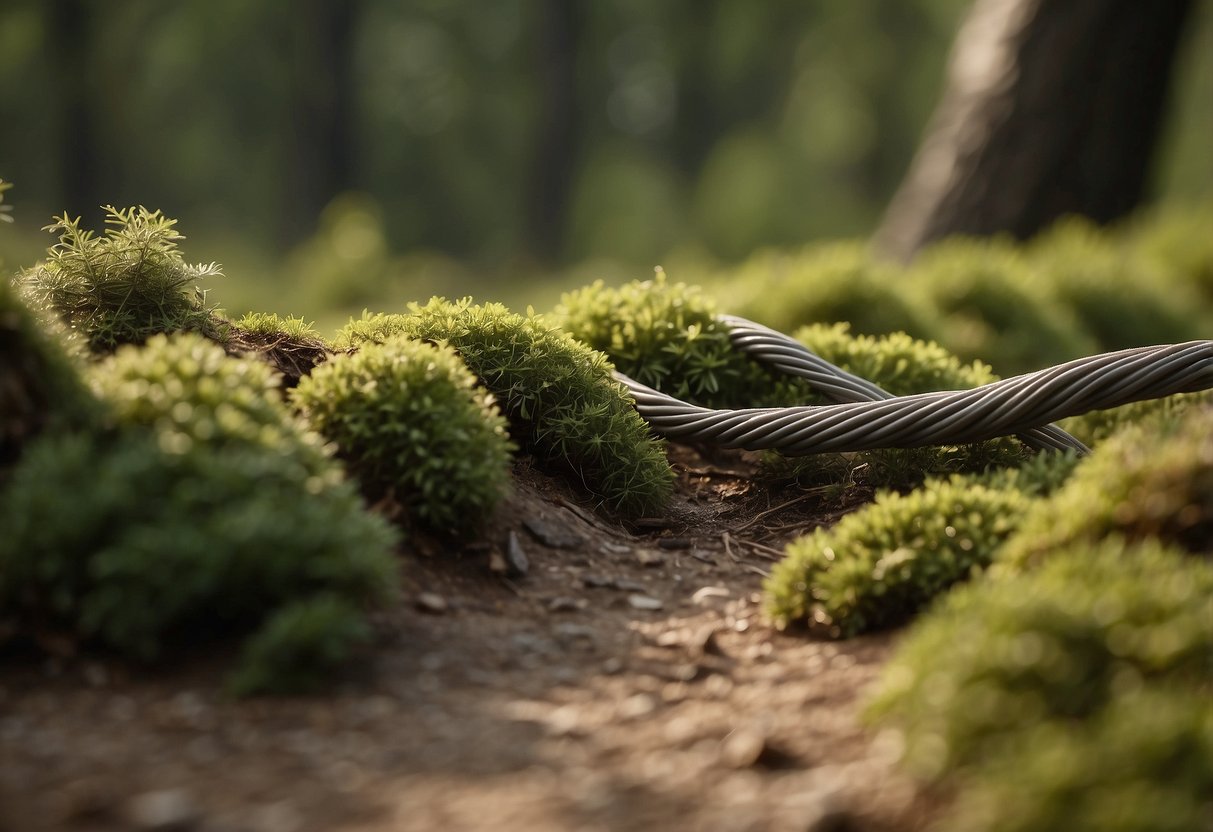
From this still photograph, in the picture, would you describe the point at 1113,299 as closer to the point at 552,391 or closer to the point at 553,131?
the point at 552,391

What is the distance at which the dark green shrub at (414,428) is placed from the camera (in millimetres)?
2742

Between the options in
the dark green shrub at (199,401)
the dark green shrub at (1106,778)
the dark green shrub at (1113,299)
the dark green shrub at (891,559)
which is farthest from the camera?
the dark green shrub at (1113,299)

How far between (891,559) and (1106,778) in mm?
922

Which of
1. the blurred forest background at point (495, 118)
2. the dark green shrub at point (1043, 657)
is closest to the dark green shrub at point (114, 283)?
the dark green shrub at point (1043, 657)

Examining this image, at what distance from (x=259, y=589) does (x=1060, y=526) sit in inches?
67.5

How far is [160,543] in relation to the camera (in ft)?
6.92

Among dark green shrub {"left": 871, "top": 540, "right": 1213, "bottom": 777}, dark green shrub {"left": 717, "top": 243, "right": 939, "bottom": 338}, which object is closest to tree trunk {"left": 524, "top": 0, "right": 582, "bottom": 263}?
dark green shrub {"left": 717, "top": 243, "right": 939, "bottom": 338}

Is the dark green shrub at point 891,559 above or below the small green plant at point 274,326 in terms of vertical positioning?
below

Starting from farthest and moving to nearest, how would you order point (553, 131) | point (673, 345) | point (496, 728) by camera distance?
point (553, 131)
point (673, 345)
point (496, 728)

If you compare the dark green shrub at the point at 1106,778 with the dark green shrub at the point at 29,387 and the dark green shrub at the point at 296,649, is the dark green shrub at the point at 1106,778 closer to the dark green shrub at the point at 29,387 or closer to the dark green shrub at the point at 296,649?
the dark green shrub at the point at 296,649

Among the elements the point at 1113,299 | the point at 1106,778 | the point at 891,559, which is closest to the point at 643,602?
the point at 891,559

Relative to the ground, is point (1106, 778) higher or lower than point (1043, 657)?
lower

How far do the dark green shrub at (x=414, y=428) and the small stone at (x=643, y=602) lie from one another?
44 cm

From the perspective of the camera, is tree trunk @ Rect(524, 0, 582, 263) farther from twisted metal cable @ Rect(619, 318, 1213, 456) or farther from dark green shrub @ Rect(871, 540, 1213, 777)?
dark green shrub @ Rect(871, 540, 1213, 777)
